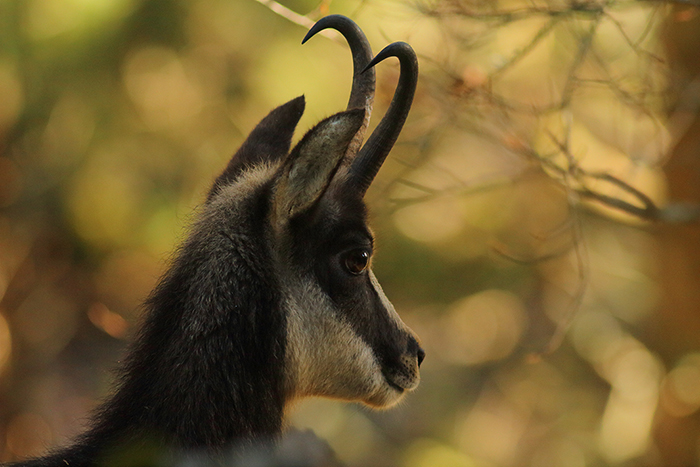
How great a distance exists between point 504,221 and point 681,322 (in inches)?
176

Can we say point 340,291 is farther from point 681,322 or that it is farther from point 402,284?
point 402,284

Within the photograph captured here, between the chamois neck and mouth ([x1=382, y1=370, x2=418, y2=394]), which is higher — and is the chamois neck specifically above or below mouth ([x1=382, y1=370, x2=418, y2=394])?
above

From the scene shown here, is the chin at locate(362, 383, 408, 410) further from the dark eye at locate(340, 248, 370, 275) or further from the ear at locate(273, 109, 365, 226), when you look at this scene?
the ear at locate(273, 109, 365, 226)

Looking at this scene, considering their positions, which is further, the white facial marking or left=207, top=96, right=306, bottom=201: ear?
left=207, top=96, right=306, bottom=201: ear

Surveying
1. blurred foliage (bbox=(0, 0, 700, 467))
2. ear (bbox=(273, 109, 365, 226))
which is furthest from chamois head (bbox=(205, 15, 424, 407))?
blurred foliage (bbox=(0, 0, 700, 467))

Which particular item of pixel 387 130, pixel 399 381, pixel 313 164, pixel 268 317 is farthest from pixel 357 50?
pixel 399 381

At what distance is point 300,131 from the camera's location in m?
8.91

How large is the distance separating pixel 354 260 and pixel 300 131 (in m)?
5.88

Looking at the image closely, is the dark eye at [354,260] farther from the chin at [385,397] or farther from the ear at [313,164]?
the chin at [385,397]

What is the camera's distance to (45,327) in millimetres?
9422

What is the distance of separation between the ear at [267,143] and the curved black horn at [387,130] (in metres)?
0.51

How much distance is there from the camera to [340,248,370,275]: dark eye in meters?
3.21

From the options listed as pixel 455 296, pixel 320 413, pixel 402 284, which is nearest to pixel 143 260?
pixel 320 413

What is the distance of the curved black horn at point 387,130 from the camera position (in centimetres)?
326
